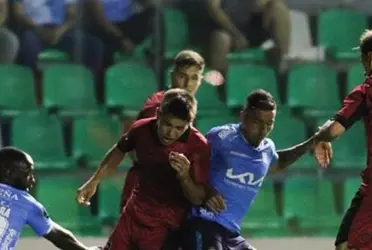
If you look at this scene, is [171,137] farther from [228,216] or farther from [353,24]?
[353,24]

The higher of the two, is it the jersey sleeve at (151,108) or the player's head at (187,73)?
the player's head at (187,73)

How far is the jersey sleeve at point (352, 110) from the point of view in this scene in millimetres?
4945

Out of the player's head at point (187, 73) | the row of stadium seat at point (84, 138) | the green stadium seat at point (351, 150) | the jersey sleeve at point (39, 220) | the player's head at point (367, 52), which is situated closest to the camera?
the jersey sleeve at point (39, 220)

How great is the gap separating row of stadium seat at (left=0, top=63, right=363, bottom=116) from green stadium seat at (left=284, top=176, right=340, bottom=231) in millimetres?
699

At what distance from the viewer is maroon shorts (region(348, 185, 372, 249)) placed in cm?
500

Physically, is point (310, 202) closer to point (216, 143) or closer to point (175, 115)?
point (216, 143)

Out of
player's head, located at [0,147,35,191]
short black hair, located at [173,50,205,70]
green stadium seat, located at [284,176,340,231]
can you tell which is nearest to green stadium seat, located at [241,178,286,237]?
green stadium seat, located at [284,176,340,231]

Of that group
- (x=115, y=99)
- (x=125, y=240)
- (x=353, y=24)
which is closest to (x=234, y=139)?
(x=125, y=240)

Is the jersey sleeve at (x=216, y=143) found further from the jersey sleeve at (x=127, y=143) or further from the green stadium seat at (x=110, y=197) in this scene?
the green stadium seat at (x=110, y=197)

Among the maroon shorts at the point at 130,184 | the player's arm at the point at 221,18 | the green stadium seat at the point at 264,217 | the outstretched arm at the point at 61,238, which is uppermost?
the player's arm at the point at 221,18

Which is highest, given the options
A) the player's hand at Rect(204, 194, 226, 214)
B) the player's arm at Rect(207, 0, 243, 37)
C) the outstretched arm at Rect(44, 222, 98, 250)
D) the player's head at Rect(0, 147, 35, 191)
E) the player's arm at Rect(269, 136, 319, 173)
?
the player's arm at Rect(207, 0, 243, 37)

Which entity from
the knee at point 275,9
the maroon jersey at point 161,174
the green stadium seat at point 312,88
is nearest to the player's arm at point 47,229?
the maroon jersey at point 161,174

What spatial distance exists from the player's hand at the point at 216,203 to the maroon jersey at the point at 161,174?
0.16 m

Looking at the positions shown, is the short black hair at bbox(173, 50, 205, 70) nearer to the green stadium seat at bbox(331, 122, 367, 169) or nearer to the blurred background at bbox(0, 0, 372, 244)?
the blurred background at bbox(0, 0, 372, 244)
